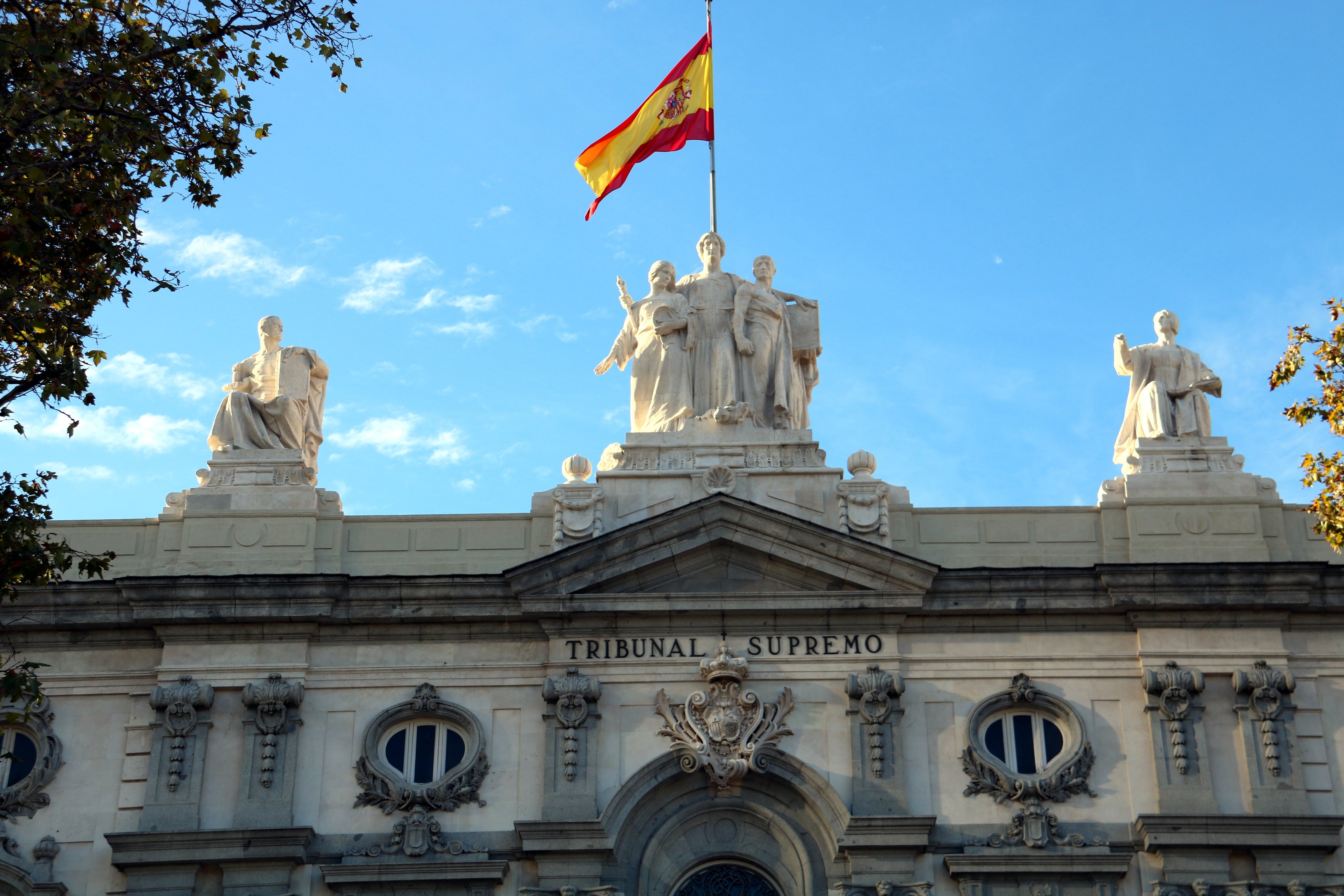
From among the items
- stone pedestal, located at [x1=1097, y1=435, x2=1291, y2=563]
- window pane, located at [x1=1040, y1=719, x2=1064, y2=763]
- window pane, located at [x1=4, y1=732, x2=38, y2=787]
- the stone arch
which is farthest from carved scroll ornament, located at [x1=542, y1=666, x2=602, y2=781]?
stone pedestal, located at [x1=1097, y1=435, x2=1291, y2=563]

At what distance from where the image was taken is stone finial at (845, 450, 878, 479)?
83.3 feet

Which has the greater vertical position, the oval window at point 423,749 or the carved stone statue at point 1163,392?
the carved stone statue at point 1163,392

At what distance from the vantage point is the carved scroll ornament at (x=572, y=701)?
23.8 meters

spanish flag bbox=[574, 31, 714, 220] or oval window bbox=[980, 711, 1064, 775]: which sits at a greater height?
spanish flag bbox=[574, 31, 714, 220]

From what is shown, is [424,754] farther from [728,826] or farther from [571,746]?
[728,826]

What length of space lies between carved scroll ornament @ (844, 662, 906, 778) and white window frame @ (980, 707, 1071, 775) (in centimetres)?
126

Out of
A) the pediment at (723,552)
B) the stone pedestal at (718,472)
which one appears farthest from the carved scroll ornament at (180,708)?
the stone pedestal at (718,472)

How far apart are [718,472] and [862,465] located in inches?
77.5

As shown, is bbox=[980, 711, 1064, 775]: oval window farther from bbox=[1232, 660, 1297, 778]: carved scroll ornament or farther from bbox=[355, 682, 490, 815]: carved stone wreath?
bbox=[355, 682, 490, 815]: carved stone wreath

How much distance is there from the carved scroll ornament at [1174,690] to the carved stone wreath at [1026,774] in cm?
99

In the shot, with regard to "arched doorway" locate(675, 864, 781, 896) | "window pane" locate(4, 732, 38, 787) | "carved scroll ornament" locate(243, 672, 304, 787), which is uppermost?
"carved scroll ornament" locate(243, 672, 304, 787)

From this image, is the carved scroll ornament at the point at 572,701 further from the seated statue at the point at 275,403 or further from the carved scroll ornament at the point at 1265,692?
the carved scroll ornament at the point at 1265,692

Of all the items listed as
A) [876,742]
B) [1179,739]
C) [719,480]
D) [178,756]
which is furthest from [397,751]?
[1179,739]

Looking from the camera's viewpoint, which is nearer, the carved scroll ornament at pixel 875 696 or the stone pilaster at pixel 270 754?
the stone pilaster at pixel 270 754
